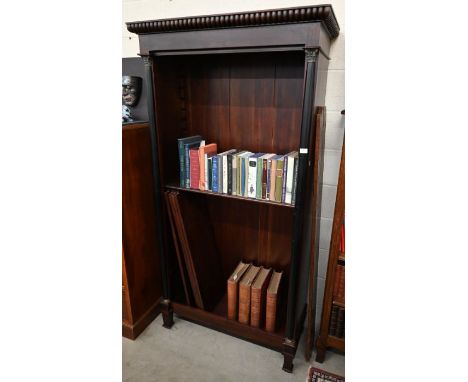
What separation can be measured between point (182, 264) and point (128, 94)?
1.10 m

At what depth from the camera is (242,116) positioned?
1636 millimetres

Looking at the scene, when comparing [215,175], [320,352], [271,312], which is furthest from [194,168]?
[320,352]

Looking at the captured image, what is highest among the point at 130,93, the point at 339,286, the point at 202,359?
the point at 130,93

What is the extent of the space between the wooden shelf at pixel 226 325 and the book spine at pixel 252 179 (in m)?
0.78

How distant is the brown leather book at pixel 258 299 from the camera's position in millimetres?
1605

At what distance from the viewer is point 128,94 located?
5.84 feet

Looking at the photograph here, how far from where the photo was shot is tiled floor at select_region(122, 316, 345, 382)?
59.7 inches

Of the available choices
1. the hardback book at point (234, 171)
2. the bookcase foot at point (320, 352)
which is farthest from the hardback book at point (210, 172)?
the bookcase foot at point (320, 352)

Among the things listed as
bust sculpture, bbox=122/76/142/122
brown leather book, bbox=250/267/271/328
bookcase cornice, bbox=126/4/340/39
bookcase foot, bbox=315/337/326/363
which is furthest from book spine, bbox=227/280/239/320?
bookcase cornice, bbox=126/4/340/39

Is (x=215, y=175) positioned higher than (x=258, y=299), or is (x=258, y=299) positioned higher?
(x=215, y=175)

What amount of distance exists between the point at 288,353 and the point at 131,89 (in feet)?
5.76

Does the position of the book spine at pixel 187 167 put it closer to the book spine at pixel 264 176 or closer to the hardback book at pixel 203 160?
the hardback book at pixel 203 160

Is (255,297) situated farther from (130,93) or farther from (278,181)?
(130,93)
